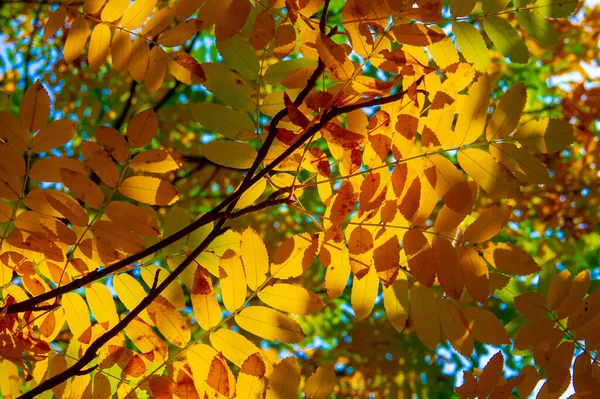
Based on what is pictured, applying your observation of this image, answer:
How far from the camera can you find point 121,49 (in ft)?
4.76

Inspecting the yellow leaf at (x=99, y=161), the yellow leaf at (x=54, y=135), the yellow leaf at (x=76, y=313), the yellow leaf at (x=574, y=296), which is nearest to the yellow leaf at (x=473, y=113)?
the yellow leaf at (x=574, y=296)

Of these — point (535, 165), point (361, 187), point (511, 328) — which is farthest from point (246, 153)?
point (511, 328)

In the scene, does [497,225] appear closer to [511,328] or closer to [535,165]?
[535,165]

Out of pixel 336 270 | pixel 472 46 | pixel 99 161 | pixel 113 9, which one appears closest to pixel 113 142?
pixel 99 161

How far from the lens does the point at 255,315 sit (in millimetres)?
1368

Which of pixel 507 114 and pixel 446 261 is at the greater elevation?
pixel 507 114

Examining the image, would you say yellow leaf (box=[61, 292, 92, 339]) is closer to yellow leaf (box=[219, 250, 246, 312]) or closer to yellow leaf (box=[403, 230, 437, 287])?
yellow leaf (box=[219, 250, 246, 312])

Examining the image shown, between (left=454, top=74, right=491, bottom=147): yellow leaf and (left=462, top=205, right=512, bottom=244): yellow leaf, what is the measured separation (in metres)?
0.18

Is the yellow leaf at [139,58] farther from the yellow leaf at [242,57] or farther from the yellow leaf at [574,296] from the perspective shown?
the yellow leaf at [574,296]

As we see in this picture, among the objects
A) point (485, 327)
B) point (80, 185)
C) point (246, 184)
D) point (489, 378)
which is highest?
point (80, 185)

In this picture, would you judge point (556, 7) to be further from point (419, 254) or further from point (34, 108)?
point (34, 108)

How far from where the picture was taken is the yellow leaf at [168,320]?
1.32 meters

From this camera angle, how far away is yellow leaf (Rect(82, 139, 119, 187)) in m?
1.28

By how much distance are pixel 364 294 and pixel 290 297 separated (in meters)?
0.19
